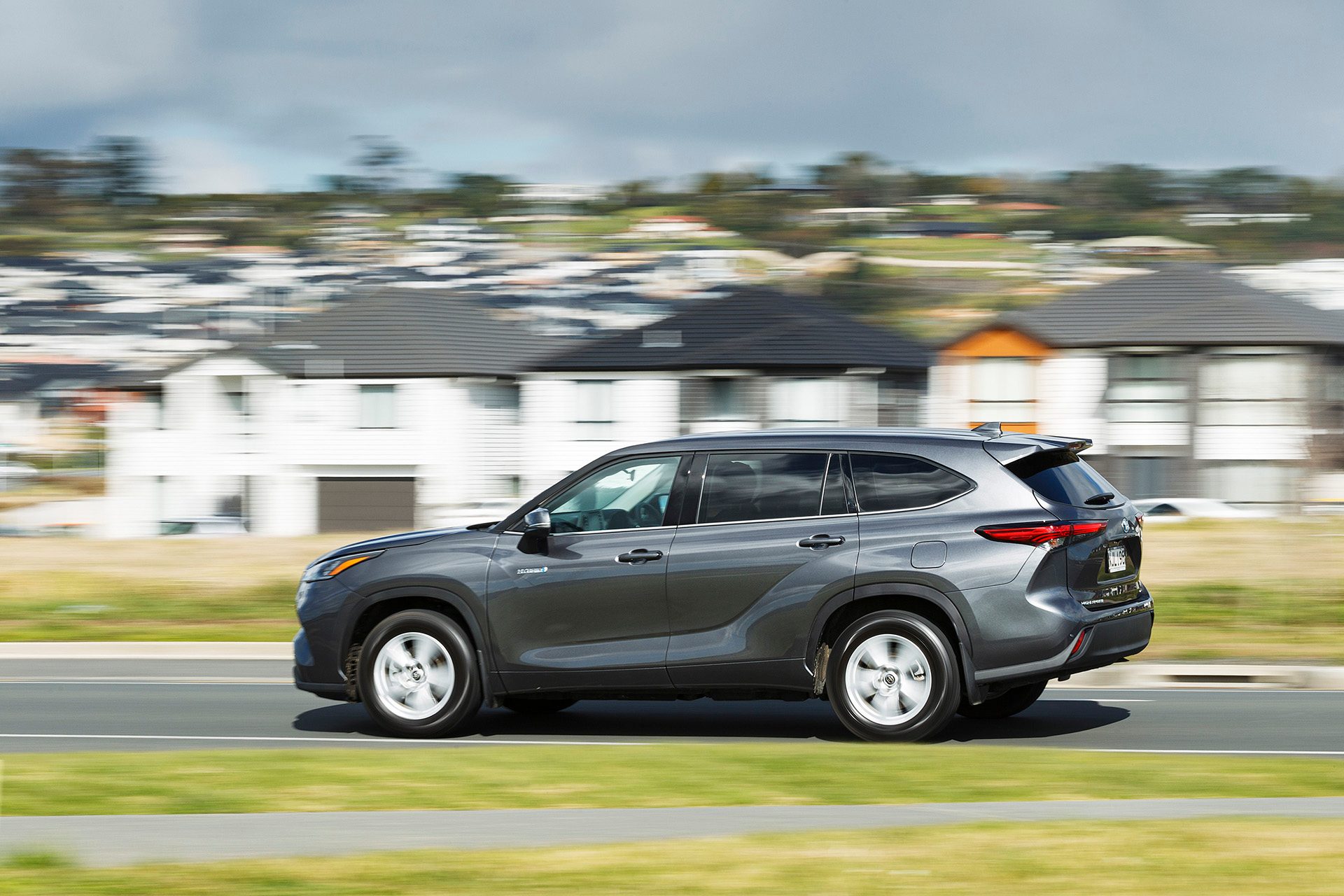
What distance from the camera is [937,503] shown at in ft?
30.5

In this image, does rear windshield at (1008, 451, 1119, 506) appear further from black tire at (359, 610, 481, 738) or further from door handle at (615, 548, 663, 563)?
black tire at (359, 610, 481, 738)

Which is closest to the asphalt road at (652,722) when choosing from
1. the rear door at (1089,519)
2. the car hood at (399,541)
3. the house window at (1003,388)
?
the rear door at (1089,519)

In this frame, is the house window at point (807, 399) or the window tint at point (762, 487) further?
the house window at point (807, 399)

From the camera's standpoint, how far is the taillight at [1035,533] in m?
9.02

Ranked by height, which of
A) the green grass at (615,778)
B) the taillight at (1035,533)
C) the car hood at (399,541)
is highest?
the taillight at (1035,533)

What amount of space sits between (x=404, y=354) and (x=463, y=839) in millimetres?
54098

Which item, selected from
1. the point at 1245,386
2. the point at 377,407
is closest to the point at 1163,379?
the point at 1245,386

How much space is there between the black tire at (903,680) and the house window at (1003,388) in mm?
52374

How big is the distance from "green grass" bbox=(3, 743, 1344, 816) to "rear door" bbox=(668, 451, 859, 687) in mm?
541

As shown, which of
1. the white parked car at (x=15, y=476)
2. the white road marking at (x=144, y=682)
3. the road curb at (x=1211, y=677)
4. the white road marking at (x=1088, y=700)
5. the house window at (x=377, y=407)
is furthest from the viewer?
the white parked car at (x=15, y=476)

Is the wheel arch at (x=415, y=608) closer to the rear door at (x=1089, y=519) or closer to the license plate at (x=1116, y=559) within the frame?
the rear door at (x=1089, y=519)

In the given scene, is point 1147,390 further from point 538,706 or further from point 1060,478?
point 1060,478

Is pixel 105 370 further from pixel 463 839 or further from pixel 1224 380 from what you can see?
pixel 463 839

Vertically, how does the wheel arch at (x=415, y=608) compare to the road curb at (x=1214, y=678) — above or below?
above
